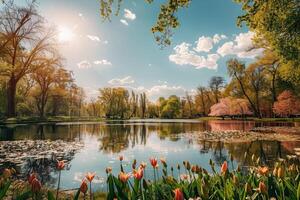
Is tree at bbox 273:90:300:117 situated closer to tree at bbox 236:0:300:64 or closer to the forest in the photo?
the forest

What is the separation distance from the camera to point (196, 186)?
3.24 meters

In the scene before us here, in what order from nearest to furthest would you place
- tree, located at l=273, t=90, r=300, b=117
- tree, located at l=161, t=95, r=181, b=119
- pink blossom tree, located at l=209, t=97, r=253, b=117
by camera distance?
tree, located at l=273, t=90, r=300, b=117
pink blossom tree, located at l=209, t=97, r=253, b=117
tree, located at l=161, t=95, r=181, b=119

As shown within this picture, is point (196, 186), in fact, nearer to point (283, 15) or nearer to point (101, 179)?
point (101, 179)

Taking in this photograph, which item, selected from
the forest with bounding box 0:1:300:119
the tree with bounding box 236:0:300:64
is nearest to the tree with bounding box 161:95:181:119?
the forest with bounding box 0:1:300:119

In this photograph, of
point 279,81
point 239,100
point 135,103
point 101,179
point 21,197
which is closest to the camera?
point 21,197

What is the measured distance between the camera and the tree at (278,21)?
8.45m

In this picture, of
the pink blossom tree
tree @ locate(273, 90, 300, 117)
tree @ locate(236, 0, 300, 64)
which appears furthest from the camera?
the pink blossom tree

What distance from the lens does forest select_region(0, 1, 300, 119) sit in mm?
10070

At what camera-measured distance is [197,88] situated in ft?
268

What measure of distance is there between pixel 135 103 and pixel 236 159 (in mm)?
88245

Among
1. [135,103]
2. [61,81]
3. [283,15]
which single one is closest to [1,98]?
[61,81]

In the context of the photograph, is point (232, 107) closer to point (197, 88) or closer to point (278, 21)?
point (197, 88)

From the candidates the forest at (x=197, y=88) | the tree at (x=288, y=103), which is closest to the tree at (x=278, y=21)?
the forest at (x=197, y=88)

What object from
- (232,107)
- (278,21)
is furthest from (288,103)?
(278,21)
